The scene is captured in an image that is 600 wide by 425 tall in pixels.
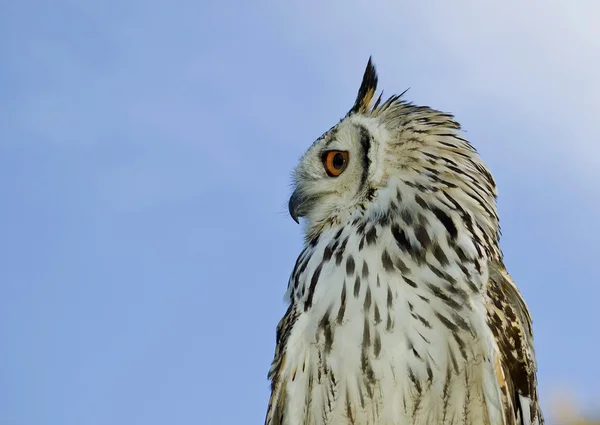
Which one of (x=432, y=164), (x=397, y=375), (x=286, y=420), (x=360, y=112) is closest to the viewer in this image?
(x=397, y=375)

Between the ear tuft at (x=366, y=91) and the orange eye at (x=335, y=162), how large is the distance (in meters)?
0.34

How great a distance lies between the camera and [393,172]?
4.05m

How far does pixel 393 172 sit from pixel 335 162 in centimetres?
47

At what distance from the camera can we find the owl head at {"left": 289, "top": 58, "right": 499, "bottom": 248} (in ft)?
13.0

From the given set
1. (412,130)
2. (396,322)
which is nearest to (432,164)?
(412,130)

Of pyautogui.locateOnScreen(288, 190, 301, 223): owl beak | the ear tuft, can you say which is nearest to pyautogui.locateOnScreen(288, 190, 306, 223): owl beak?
pyautogui.locateOnScreen(288, 190, 301, 223): owl beak

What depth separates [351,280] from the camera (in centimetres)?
374

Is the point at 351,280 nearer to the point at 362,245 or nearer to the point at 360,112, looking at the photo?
the point at 362,245

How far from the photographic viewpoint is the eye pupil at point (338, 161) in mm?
4367

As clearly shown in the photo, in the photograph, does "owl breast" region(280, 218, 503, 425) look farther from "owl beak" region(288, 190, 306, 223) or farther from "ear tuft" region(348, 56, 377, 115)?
"ear tuft" region(348, 56, 377, 115)

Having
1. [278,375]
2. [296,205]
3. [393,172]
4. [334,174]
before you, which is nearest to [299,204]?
[296,205]

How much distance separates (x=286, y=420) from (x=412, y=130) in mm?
1612

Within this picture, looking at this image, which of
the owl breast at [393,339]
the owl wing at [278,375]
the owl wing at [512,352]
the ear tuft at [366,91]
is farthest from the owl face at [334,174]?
the owl wing at [512,352]

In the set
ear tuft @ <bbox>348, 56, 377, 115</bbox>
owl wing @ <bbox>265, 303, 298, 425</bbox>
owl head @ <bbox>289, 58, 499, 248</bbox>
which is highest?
ear tuft @ <bbox>348, 56, 377, 115</bbox>
